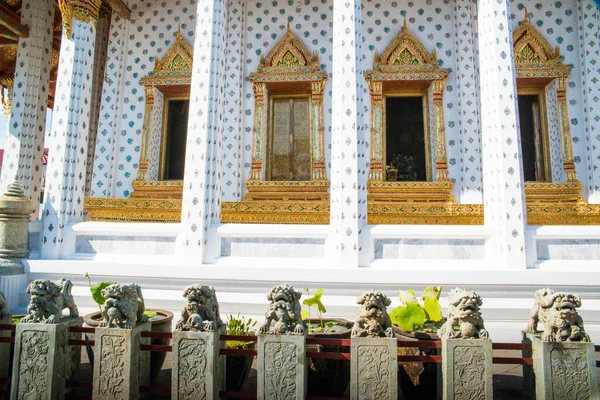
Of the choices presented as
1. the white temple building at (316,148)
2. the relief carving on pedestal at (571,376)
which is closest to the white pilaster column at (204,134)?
the white temple building at (316,148)

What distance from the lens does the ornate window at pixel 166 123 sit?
27.6 feet

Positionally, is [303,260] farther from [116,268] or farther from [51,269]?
[51,269]

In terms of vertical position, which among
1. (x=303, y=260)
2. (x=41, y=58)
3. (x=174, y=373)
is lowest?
(x=174, y=373)

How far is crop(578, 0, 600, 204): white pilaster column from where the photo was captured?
767cm

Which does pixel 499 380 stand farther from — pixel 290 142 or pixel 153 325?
pixel 290 142

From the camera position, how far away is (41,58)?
8898mm

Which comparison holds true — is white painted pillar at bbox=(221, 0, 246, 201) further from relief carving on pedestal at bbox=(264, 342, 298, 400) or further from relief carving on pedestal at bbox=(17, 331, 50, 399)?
relief carving on pedestal at bbox=(264, 342, 298, 400)

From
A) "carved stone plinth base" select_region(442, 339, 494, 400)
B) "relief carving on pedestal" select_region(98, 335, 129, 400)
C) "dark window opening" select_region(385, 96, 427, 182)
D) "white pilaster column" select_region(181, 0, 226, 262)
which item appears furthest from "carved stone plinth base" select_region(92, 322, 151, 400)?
"dark window opening" select_region(385, 96, 427, 182)

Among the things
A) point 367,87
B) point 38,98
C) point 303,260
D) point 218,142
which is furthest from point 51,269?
point 367,87

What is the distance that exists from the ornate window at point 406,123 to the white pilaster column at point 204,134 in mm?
3170

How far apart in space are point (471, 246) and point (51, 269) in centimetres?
571

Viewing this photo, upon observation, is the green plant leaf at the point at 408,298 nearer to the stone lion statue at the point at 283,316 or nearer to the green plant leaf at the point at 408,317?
the green plant leaf at the point at 408,317

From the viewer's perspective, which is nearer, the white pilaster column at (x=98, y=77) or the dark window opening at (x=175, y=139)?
the dark window opening at (x=175, y=139)

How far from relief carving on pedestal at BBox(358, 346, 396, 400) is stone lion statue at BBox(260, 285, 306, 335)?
49 centimetres
